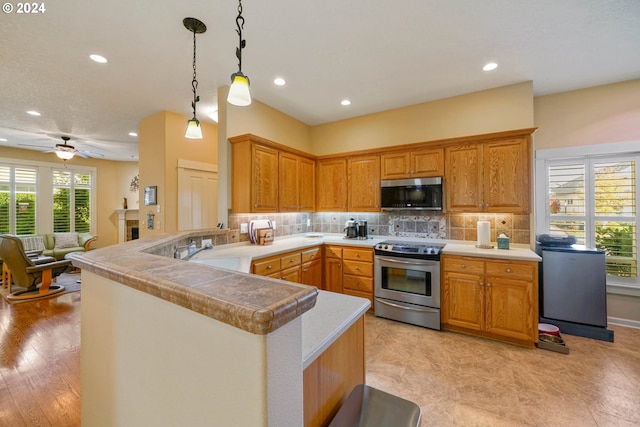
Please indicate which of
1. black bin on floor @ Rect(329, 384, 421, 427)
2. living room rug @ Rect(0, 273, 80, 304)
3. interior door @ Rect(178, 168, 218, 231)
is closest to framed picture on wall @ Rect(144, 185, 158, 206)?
interior door @ Rect(178, 168, 218, 231)

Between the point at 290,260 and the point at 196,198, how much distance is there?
85.5 inches

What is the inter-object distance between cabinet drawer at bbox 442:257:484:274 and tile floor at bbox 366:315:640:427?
0.73 meters

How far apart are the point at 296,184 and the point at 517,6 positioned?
2.88 meters

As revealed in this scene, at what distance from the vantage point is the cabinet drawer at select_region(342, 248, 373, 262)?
11.0 ft

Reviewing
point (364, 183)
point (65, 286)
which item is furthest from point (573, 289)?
point (65, 286)

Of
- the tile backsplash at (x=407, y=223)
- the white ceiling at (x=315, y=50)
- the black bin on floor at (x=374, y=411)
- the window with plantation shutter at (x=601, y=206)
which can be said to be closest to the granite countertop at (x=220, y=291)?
the black bin on floor at (x=374, y=411)

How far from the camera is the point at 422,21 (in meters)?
2.03

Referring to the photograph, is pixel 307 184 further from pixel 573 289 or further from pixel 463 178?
pixel 573 289

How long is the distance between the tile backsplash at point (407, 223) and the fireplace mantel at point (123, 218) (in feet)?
19.2

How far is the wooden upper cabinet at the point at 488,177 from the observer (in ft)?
9.40

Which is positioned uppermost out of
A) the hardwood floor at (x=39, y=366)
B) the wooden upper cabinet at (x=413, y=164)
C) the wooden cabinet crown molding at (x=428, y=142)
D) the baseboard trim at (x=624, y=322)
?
the wooden cabinet crown molding at (x=428, y=142)

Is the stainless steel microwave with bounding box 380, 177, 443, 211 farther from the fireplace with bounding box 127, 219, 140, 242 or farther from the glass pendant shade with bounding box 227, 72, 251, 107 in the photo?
the fireplace with bounding box 127, 219, 140, 242

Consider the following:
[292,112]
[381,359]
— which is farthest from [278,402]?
[292,112]

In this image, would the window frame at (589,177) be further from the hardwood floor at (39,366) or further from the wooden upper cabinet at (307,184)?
the hardwood floor at (39,366)
